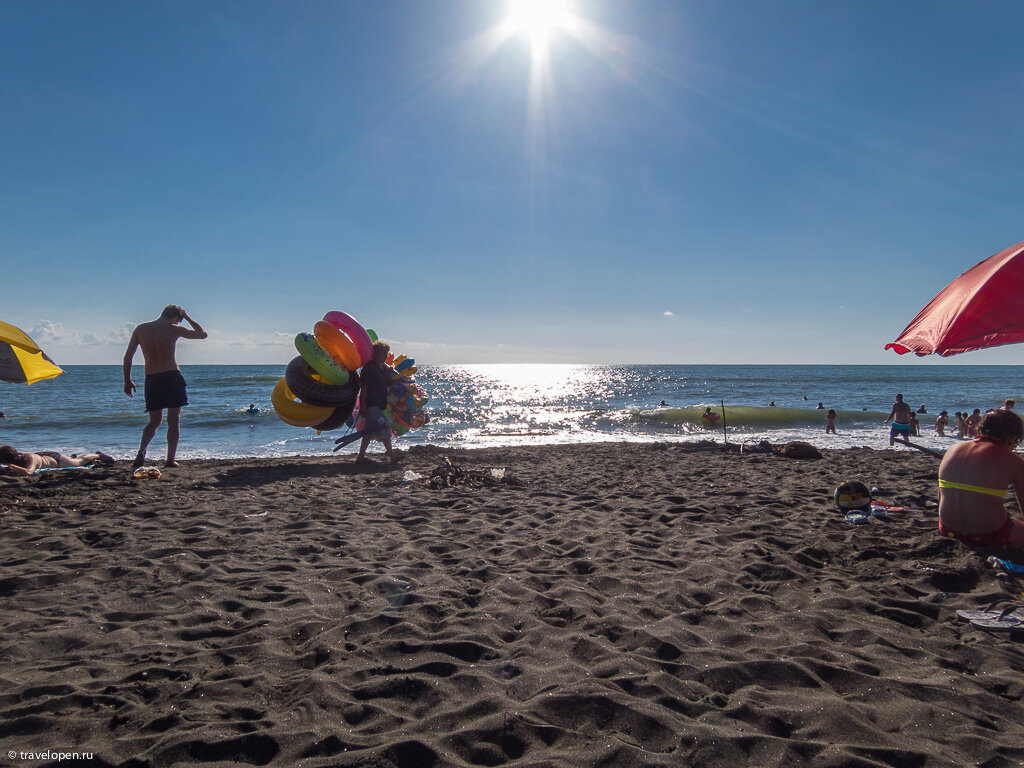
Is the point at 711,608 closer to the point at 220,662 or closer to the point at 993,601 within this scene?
the point at 993,601

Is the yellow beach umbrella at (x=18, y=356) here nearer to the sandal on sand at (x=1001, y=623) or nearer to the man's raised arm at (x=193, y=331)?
the man's raised arm at (x=193, y=331)

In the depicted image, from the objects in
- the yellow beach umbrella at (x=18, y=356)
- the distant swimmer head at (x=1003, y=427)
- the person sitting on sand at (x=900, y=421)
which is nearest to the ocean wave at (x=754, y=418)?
the person sitting on sand at (x=900, y=421)

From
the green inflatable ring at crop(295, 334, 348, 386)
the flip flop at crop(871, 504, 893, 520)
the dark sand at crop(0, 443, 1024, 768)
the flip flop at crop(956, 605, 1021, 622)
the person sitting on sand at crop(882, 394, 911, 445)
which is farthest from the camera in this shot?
the person sitting on sand at crop(882, 394, 911, 445)

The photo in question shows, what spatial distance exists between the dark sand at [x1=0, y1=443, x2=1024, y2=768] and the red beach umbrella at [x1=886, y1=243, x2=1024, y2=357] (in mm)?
1513

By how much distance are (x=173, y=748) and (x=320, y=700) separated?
1.73 ft

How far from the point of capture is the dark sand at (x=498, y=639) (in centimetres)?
199

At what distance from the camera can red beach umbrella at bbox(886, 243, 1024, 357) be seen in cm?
347

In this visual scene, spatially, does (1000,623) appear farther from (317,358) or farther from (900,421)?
(900,421)

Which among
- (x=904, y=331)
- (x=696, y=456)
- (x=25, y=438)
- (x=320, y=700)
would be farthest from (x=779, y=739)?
(x=25, y=438)

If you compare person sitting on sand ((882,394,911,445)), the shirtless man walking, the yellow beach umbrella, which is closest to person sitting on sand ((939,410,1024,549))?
the shirtless man walking

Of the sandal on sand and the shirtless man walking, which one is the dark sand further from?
the shirtless man walking

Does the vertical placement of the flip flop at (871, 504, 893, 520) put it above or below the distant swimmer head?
below

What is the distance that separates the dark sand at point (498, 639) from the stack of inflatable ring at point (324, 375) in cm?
271

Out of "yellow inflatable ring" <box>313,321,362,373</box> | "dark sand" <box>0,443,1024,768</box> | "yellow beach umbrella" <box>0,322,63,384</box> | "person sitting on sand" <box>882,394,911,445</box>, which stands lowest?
"dark sand" <box>0,443,1024,768</box>
